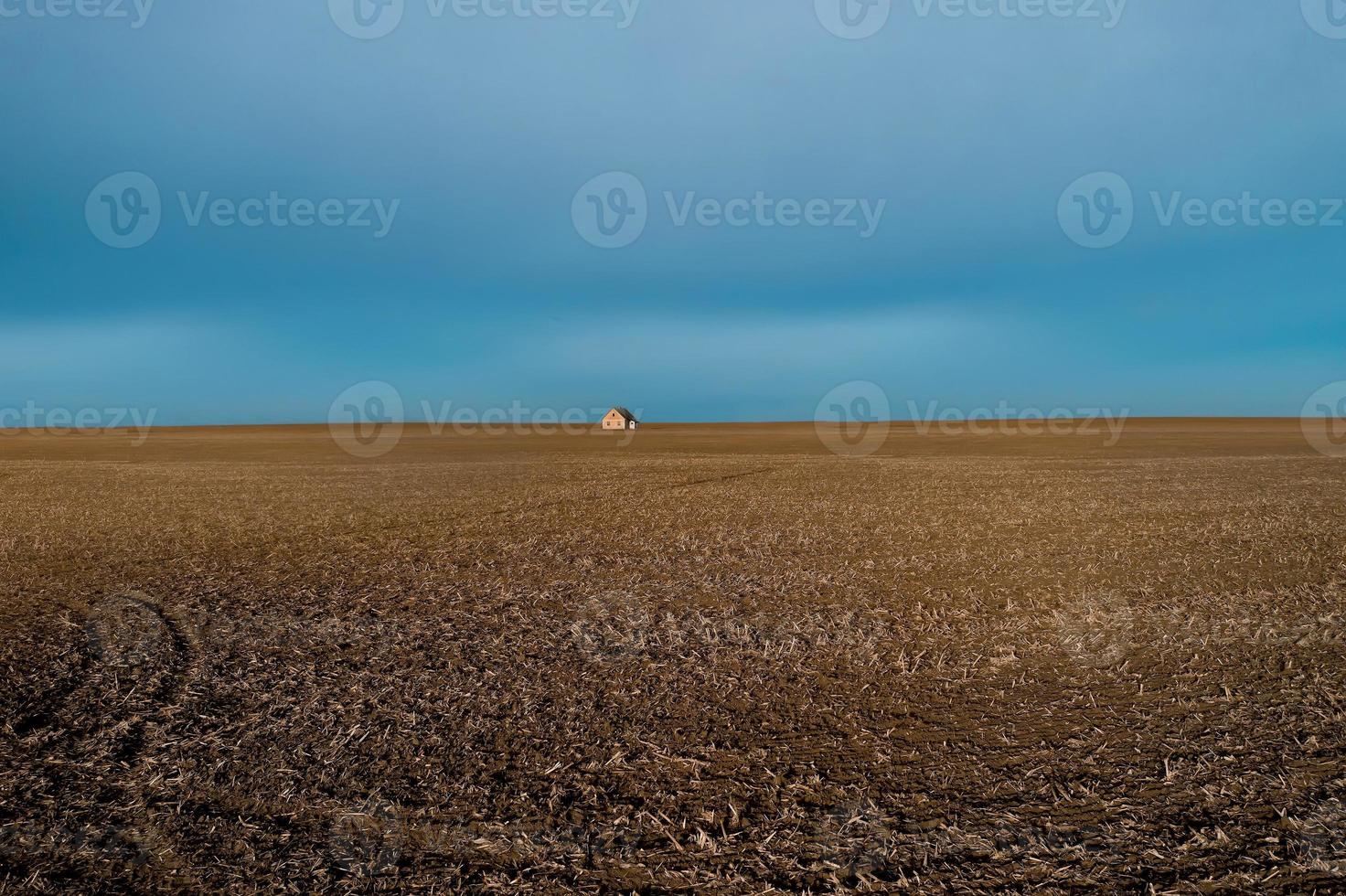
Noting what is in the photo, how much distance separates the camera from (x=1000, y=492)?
25516 millimetres

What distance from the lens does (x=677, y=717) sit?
6.18 m

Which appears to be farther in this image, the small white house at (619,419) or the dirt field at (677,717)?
the small white house at (619,419)

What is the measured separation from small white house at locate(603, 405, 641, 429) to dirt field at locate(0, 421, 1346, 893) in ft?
457

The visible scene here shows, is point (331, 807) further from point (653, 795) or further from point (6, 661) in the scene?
point (6, 661)

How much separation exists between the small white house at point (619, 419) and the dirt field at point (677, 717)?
457 ft

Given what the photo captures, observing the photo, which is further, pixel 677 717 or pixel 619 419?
pixel 619 419

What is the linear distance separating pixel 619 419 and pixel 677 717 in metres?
149

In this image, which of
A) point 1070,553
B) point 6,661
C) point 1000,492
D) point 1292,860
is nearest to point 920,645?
point 1292,860

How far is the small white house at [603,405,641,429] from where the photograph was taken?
15425cm

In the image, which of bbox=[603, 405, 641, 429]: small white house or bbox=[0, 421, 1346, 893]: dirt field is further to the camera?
bbox=[603, 405, 641, 429]: small white house

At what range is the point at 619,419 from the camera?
6073 inches

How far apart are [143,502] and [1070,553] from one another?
2519 cm

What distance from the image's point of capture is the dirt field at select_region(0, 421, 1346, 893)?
165 inches

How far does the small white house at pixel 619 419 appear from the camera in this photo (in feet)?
506
